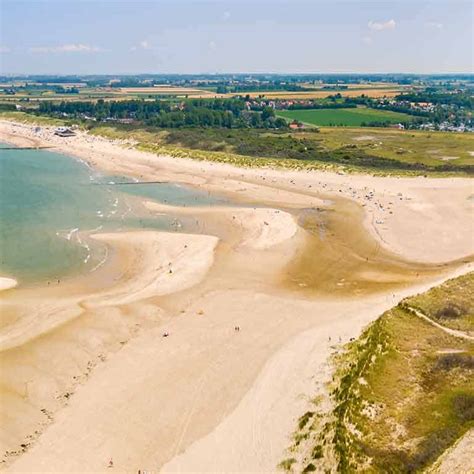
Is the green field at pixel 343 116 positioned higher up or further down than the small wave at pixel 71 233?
higher up

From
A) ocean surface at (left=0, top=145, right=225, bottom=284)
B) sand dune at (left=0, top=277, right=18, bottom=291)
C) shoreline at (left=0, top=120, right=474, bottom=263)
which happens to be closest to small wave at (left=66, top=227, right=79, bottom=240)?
ocean surface at (left=0, top=145, right=225, bottom=284)

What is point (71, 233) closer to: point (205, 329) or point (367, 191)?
point (205, 329)

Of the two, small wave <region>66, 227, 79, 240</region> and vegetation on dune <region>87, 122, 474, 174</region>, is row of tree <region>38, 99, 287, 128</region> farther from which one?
small wave <region>66, 227, 79, 240</region>

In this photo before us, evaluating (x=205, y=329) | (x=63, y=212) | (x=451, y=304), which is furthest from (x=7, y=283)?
(x=451, y=304)

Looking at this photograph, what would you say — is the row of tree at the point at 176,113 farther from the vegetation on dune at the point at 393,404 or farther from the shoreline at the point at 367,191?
the vegetation on dune at the point at 393,404

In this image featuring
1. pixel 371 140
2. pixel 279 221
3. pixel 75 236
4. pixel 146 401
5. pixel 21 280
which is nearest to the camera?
pixel 146 401

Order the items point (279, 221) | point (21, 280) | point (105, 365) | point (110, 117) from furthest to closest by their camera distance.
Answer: point (110, 117), point (279, 221), point (21, 280), point (105, 365)

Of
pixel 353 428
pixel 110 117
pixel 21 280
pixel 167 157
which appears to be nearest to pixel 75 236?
pixel 21 280

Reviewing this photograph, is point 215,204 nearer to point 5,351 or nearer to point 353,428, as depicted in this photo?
point 5,351

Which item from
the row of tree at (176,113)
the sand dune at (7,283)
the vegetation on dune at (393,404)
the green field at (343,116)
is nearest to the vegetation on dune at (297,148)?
the row of tree at (176,113)
